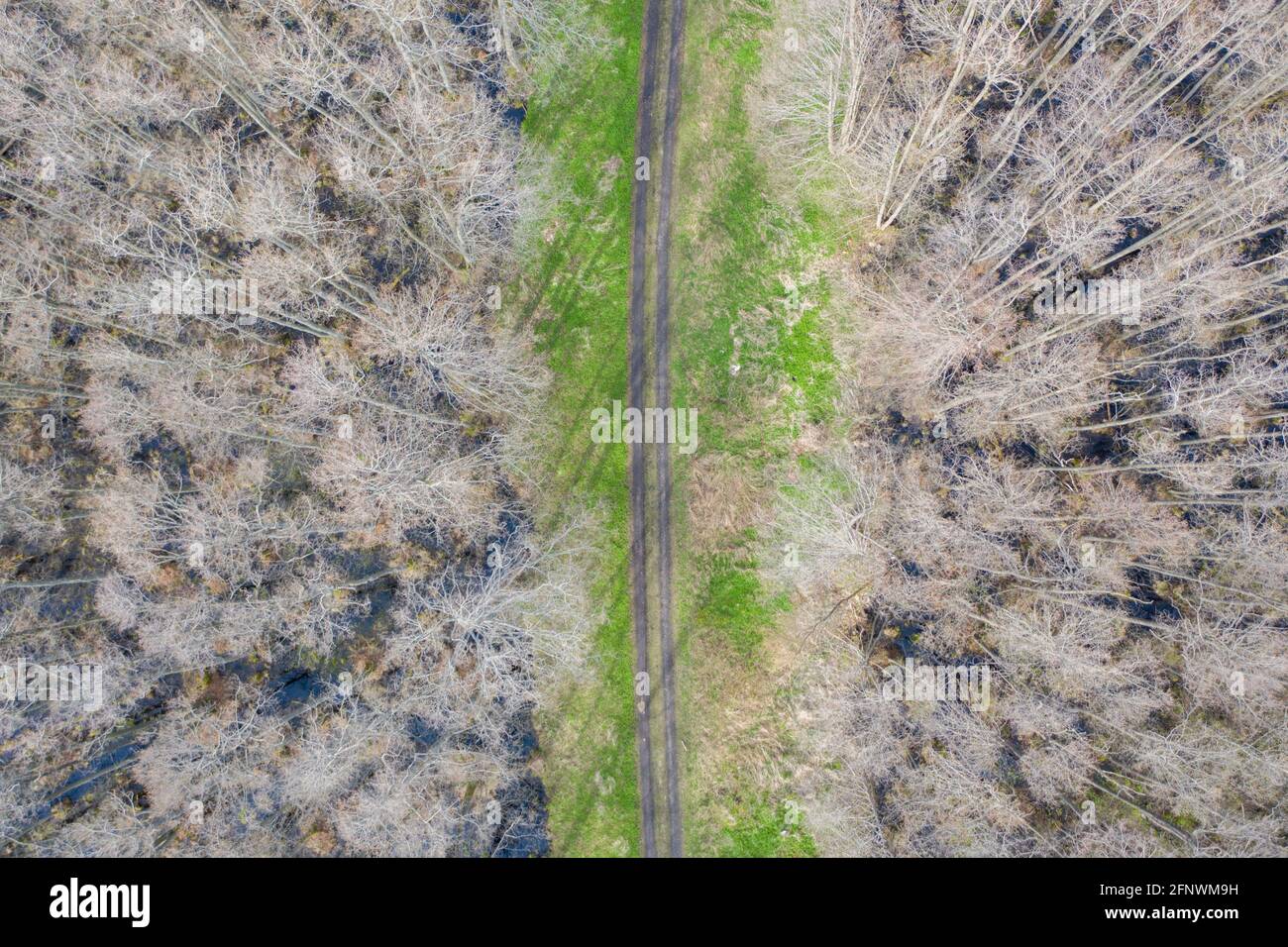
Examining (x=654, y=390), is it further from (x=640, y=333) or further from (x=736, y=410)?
(x=736, y=410)

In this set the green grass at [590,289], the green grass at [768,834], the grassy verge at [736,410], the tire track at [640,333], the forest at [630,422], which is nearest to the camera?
the forest at [630,422]

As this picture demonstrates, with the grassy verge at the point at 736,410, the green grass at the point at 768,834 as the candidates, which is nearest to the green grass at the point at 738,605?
the grassy verge at the point at 736,410

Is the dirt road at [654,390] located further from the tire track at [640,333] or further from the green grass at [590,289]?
the green grass at [590,289]

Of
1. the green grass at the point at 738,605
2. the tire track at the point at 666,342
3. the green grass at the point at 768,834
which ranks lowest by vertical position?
the green grass at the point at 768,834

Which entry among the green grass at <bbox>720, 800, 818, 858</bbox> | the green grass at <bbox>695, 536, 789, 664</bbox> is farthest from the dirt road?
the green grass at <bbox>720, 800, 818, 858</bbox>

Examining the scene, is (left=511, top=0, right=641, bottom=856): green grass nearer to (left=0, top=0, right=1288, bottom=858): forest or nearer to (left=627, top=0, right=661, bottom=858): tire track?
(left=0, top=0, right=1288, bottom=858): forest
